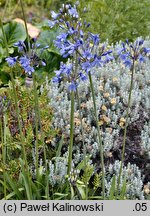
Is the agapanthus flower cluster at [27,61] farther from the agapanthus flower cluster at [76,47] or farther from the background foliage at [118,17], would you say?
the background foliage at [118,17]

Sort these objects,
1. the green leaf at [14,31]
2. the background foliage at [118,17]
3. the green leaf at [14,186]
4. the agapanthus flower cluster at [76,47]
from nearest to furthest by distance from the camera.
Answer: the agapanthus flower cluster at [76,47] < the green leaf at [14,186] < the green leaf at [14,31] < the background foliage at [118,17]

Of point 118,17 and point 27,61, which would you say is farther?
point 118,17

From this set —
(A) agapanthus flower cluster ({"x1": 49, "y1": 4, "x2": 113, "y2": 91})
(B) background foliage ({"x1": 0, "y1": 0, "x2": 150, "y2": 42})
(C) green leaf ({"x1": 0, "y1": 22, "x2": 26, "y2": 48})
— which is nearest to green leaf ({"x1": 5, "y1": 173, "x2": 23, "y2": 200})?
(A) agapanthus flower cluster ({"x1": 49, "y1": 4, "x2": 113, "y2": 91})

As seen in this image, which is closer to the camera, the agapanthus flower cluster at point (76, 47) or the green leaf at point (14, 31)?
the agapanthus flower cluster at point (76, 47)

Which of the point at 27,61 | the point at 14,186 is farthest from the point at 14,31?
the point at 27,61

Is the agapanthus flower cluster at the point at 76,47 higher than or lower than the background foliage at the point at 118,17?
lower

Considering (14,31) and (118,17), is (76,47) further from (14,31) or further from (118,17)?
(118,17)

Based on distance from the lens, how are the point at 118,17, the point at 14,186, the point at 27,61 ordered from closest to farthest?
the point at 27,61 < the point at 14,186 < the point at 118,17

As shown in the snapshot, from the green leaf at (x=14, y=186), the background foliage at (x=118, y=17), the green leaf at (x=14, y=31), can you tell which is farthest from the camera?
the background foliage at (x=118, y=17)

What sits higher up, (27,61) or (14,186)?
(27,61)

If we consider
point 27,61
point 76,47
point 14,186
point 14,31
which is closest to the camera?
point 76,47

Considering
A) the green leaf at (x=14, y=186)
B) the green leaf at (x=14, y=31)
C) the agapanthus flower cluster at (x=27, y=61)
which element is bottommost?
the green leaf at (x=14, y=186)

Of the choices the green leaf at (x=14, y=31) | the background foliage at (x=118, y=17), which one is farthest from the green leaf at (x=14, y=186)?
the background foliage at (x=118, y=17)

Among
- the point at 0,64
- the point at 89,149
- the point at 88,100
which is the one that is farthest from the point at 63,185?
the point at 0,64
